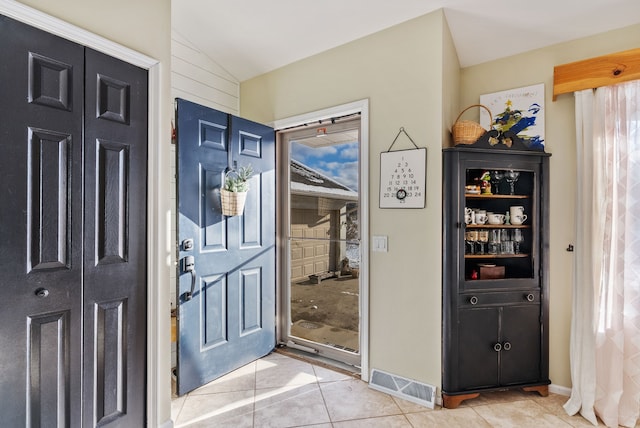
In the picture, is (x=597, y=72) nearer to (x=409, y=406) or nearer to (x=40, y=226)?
(x=409, y=406)

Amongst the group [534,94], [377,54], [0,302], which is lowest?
[0,302]

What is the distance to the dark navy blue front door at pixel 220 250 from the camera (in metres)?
2.31

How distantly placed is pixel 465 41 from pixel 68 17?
8.31ft

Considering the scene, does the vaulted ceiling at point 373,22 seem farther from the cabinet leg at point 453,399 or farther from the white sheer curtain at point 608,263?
the cabinet leg at point 453,399

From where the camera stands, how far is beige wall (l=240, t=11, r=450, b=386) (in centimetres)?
222

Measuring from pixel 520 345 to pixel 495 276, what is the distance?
0.51 m

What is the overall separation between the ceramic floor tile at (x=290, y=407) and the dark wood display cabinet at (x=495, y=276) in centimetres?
88

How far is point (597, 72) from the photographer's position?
215cm

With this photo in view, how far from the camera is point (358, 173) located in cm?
271

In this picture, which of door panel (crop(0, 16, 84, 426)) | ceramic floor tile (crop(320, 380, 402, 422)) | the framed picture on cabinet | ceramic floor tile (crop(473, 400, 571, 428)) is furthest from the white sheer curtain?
door panel (crop(0, 16, 84, 426))

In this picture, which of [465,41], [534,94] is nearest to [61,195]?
[465,41]

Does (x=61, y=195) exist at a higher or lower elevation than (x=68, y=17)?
lower

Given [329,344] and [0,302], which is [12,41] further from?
[329,344]

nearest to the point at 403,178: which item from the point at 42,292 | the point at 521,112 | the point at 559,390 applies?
the point at 521,112
